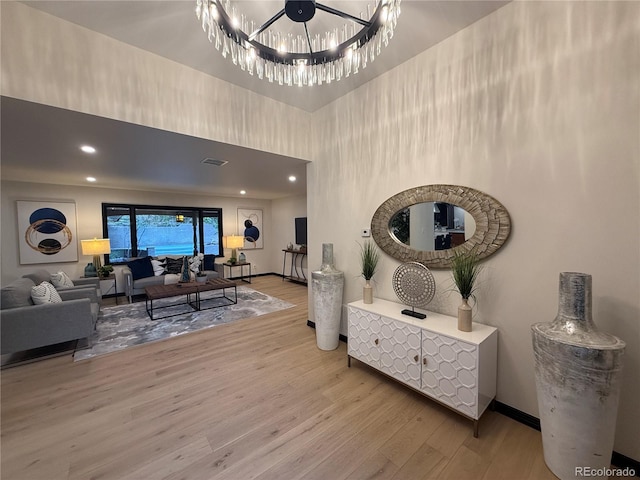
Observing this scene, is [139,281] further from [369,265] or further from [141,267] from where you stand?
[369,265]

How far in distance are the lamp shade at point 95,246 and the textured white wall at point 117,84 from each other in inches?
156

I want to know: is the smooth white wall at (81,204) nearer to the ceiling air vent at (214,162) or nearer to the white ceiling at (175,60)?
the white ceiling at (175,60)

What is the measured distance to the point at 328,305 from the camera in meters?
2.84

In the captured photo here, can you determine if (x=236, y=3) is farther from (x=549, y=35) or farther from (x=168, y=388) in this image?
(x=168, y=388)

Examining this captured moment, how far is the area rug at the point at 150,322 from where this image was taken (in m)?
Result: 3.13

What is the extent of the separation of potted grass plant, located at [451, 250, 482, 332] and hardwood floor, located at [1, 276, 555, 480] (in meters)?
0.75

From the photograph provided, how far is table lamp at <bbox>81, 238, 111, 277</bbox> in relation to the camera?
473 centimetres

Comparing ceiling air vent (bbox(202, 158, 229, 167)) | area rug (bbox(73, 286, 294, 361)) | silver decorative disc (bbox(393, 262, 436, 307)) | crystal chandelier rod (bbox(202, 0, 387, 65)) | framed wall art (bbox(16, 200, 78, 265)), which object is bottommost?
area rug (bbox(73, 286, 294, 361))

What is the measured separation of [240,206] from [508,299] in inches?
264

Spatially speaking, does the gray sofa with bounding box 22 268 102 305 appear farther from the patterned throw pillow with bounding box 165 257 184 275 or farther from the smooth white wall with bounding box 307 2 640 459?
the smooth white wall with bounding box 307 2 640 459

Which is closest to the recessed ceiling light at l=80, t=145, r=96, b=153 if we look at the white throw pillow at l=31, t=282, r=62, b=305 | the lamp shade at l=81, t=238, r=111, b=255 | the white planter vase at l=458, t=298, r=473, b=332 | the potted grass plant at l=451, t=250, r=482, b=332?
the white throw pillow at l=31, t=282, r=62, b=305

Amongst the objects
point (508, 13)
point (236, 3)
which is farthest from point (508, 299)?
point (236, 3)

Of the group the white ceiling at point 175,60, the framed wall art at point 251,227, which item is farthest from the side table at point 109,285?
the framed wall art at point 251,227

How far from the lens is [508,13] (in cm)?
178
